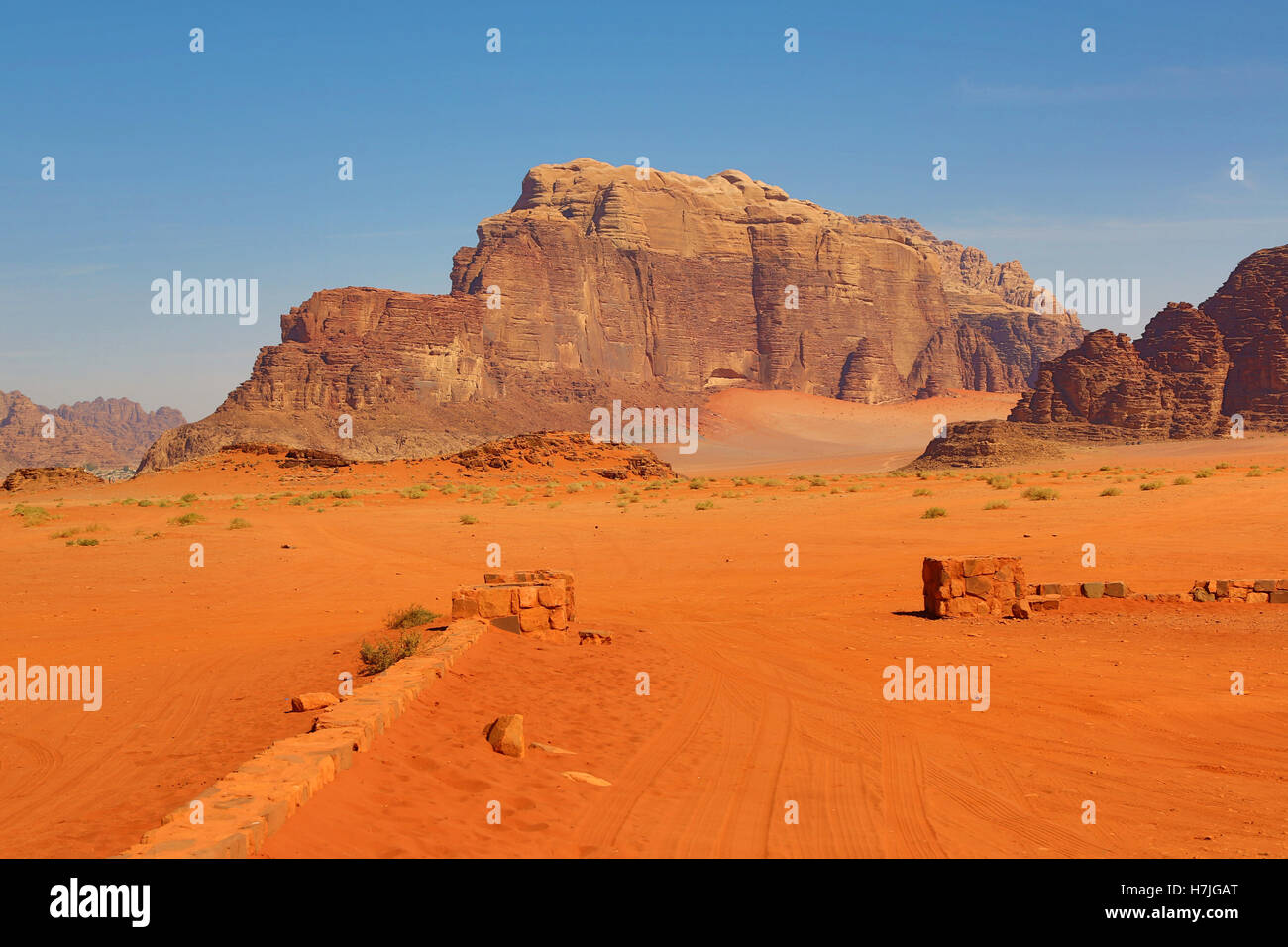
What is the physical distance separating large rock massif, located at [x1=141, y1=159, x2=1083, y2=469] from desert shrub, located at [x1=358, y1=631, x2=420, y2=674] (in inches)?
3411

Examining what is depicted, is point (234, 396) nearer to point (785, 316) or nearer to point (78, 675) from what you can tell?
point (785, 316)

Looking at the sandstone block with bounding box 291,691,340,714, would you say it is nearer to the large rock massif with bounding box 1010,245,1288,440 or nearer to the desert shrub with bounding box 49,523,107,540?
the desert shrub with bounding box 49,523,107,540

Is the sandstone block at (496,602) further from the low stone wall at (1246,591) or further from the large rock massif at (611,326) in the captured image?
the large rock massif at (611,326)

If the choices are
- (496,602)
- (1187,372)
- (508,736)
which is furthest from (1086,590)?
(1187,372)

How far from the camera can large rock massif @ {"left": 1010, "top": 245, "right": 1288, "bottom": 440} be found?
85.9 meters

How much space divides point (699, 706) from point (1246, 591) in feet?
32.8

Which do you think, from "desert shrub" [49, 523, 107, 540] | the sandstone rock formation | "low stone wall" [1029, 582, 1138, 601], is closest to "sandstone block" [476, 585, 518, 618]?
"low stone wall" [1029, 582, 1138, 601]

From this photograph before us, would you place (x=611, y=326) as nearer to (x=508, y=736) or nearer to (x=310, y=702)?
(x=310, y=702)

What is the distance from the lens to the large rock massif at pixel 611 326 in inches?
4126

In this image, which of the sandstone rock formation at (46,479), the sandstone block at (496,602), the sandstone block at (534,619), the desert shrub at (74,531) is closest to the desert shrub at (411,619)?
the sandstone block at (496,602)

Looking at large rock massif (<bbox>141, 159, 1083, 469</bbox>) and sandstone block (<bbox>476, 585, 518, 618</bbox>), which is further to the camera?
large rock massif (<bbox>141, 159, 1083, 469</bbox>)

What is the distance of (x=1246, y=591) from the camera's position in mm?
14867
